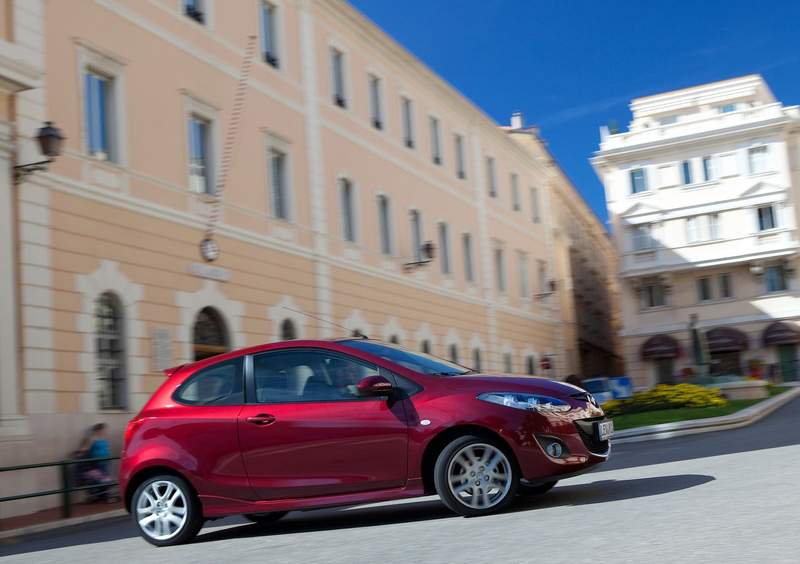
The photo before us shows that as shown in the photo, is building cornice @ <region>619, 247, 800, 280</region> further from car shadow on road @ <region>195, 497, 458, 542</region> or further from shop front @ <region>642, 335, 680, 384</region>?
car shadow on road @ <region>195, 497, 458, 542</region>

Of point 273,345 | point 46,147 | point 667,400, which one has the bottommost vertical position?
point 667,400

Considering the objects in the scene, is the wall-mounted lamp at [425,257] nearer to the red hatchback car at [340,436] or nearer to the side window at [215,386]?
the red hatchback car at [340,436]

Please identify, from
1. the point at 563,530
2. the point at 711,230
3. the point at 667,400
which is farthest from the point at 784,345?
the point at 563,530

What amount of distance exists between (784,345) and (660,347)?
18.4 ft

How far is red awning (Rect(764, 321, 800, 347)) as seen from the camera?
46125 millimetres

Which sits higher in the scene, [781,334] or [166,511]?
[781,334]

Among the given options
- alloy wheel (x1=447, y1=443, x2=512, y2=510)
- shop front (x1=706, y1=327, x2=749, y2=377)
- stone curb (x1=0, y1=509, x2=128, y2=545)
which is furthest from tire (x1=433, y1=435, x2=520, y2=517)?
shop front (x1=706, y1=327, x2=749, y2=377)

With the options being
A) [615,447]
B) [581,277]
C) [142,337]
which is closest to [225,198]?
[142,337]

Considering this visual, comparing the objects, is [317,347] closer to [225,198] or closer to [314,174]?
[225,198]

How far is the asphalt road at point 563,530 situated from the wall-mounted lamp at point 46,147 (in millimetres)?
6098

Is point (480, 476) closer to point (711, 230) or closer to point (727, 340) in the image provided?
point (727, 340)

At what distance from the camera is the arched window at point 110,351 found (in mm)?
17094

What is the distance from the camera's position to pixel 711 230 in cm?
4881

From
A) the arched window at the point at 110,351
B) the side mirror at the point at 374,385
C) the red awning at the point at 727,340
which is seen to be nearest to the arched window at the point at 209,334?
the arched window at the point at 110,351
